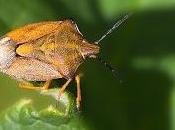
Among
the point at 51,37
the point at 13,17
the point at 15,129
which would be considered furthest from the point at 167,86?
the point at 15,129

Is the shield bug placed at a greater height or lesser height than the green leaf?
greater

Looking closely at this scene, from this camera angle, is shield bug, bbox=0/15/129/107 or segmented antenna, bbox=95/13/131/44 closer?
shield bug, bbox=0/15/129/107

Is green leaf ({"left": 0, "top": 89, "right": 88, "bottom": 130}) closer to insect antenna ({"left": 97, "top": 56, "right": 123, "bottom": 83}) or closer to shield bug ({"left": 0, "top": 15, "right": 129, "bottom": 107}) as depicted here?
shield bug ({"left": 0, "top": 15, "right": 129, "bottom": 107})

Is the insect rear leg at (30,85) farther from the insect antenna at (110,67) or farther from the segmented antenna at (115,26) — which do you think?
the segmented antenna at (115,26)

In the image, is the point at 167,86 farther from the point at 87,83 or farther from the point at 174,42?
the point at 87,83

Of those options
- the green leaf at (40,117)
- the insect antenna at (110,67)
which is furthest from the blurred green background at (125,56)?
the green leaf at (40,117)

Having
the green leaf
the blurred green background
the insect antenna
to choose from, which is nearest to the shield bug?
the blurred green background

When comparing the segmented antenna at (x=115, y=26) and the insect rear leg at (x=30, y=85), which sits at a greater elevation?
the segmented antenna at (x=115, y=26)

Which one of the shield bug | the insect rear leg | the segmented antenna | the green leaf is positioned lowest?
the green leaf
